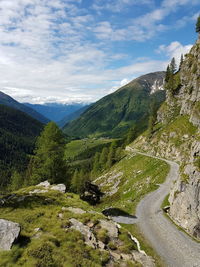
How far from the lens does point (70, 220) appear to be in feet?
63.3

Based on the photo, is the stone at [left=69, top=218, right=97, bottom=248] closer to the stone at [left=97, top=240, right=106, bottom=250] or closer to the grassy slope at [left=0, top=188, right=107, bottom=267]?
the stone at [left=97, top=240, right=106, bottom=250]

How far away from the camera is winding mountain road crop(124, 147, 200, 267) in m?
19.2

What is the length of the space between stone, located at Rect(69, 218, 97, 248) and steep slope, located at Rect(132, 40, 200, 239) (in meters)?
13.9

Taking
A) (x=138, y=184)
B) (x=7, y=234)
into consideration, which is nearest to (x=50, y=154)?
(x=138, y=184)

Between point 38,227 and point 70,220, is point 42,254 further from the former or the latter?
point 70,220

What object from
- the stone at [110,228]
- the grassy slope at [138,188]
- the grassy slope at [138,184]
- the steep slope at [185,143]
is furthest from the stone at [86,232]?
the grassy slope at [138,184]

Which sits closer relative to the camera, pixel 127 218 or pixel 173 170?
pixel 127 218

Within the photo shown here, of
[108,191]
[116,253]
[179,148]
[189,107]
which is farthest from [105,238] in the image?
[189,107]

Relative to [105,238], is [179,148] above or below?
above

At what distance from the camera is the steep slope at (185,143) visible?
1001 inches

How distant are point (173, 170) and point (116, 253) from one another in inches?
1600

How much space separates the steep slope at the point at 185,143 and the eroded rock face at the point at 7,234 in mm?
20427

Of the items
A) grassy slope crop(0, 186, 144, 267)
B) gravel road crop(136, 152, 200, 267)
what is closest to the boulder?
gravel road crop(136, 152, 200, 267)

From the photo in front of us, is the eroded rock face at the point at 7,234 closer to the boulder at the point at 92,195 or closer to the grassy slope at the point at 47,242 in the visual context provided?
the grassy slope at the point at 47,242
